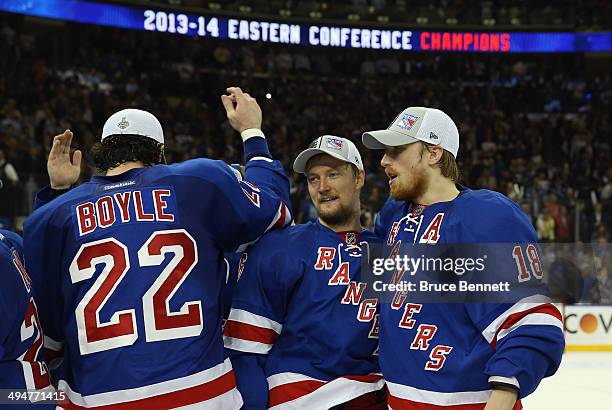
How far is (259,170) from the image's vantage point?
8.93 feet

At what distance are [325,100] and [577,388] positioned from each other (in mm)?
12820

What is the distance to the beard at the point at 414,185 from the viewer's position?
2.60 meters

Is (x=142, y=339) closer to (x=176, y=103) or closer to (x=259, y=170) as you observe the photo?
(x=259, y=170)

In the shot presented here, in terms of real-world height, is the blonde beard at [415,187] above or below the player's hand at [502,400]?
above

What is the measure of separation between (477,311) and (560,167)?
14459 millimetres

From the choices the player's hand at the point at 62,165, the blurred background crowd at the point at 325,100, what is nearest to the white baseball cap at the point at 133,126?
the player's hand at the point at 62,165

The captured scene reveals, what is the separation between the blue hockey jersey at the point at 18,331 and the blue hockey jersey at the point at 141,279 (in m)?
0.08

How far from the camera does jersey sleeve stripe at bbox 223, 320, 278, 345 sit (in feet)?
8.91

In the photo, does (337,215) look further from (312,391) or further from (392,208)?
(312,391)

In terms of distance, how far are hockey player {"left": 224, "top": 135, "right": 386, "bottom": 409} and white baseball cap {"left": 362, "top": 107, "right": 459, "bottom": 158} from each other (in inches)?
18.4

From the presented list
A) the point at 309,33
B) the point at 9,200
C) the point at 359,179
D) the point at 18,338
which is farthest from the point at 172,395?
the point at 309,33

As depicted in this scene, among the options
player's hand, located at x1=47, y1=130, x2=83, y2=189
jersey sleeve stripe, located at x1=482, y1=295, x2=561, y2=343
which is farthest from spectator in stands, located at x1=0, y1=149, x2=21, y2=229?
jersey sleeve stripe, located at x1=482, y1=295, x2=561, y2=343

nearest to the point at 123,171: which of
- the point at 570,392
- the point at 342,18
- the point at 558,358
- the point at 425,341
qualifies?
the point at 425,341

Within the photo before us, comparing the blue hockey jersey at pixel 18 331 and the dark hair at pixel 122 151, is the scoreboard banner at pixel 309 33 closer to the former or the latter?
the dark hair at pixel 122 151
